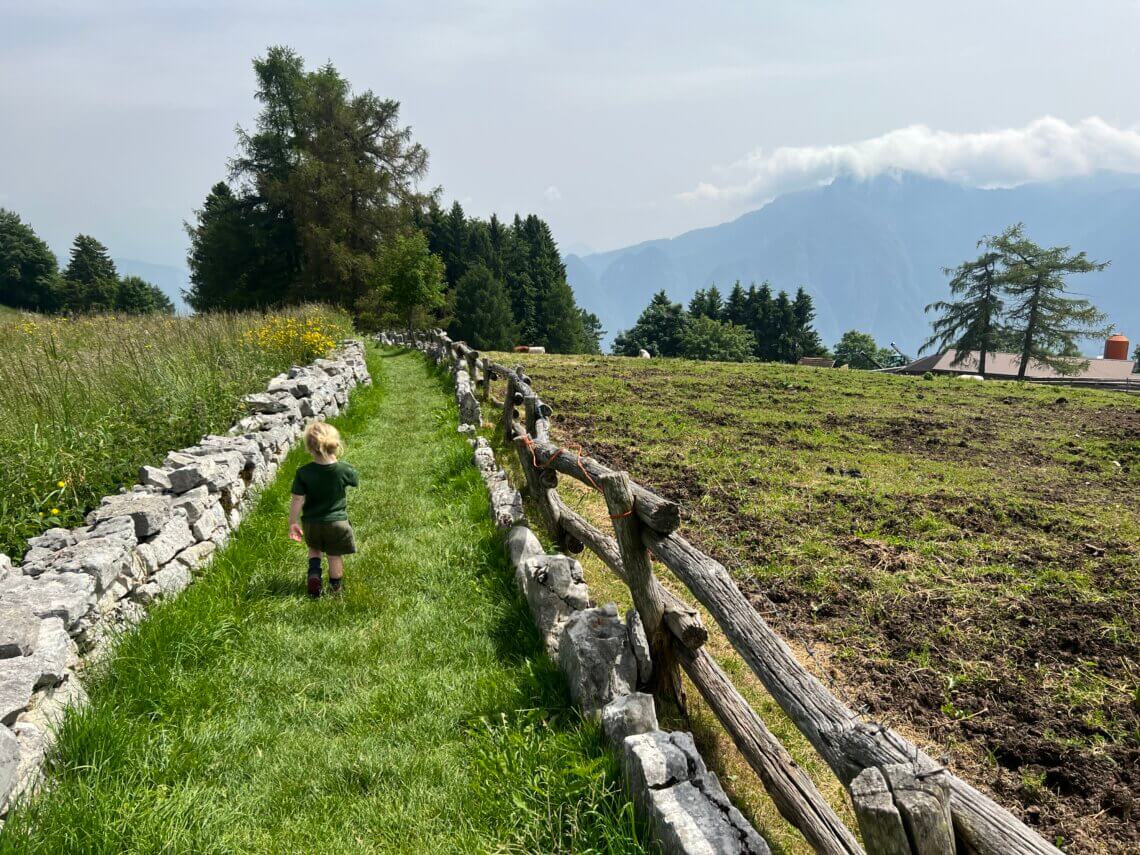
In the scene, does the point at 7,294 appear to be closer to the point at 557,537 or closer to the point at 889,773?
the point at 557,537

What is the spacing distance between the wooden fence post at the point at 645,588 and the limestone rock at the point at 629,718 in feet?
3.05

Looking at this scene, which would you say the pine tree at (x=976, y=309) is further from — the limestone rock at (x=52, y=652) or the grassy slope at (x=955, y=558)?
the limestone rock at (x=52, y=652)

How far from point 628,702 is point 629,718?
3.7 inches

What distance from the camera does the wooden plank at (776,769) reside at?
9.04 ft

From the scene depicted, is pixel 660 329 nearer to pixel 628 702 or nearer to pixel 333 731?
pixel 333 731

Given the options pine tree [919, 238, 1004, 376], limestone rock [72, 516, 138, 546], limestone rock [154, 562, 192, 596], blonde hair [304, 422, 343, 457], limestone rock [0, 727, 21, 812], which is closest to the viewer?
limestone rock [0, 727, 21, 812]

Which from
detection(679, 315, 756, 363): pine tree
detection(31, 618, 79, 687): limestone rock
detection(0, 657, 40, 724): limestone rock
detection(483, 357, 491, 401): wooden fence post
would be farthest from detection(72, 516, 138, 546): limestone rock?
detection(679, 315, 756, 363): pine tree

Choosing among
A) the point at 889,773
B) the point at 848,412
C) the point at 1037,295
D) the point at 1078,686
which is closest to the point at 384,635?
the point at 889,773

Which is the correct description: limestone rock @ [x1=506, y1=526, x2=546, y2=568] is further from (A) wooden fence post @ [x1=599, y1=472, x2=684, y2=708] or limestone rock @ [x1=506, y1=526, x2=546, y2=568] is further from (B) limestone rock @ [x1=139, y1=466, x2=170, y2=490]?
(B) limestone rock @ [x1=139, y1=466, x2=170, y2=490]

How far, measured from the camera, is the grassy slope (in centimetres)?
421

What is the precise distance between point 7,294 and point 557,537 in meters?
88.8

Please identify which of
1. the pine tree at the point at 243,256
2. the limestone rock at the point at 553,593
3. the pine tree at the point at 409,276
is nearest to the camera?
the limestone rock at the point at 553,593

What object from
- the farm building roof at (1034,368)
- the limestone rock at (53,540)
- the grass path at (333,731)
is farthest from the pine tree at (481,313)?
the limestone rock at (53,540)

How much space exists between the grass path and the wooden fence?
2.64ft
